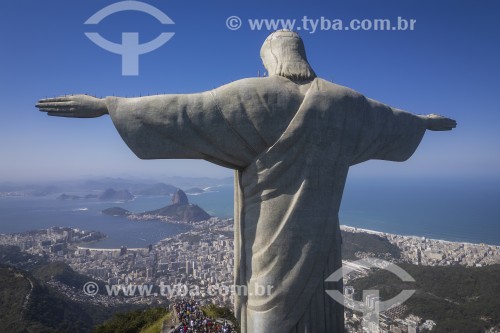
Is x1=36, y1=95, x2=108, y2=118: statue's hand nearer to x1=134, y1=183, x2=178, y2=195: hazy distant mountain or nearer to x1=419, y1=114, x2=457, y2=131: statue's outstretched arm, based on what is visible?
x1=419, y1=114, x2=457, y2=131: statue's outstretched arm

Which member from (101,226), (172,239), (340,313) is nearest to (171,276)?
(172,239)

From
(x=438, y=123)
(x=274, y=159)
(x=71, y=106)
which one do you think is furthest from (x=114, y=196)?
(x=274, y=159)

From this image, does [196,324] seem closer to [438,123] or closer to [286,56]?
[438,123]

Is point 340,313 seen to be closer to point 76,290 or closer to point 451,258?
point 76,290

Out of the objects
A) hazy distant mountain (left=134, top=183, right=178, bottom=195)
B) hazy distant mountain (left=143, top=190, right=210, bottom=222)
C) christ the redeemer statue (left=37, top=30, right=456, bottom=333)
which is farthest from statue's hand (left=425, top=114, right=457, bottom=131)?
hazy distant mountain (left=134, top=183, right=178, bottom=195)

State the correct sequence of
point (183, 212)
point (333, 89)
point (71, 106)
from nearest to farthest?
1. point (71, 106)
2. point (333, 89)
3. point (183, 212)

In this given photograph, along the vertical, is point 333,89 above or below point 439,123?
above

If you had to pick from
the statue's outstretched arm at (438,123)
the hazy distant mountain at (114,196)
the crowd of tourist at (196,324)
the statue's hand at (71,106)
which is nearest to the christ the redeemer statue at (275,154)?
the statue's hand at (71,106)
